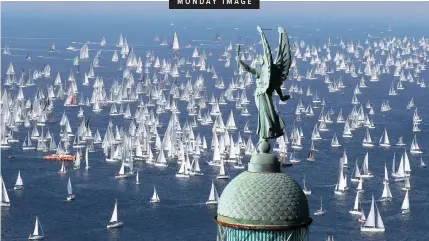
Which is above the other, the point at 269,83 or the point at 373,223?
the point at 269,83

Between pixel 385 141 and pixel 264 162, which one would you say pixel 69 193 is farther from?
pixel 264 162

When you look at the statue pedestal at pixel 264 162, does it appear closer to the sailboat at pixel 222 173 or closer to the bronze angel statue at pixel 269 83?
the bronze angel statue at pixel 269 83

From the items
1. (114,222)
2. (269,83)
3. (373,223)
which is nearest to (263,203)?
(269,83)

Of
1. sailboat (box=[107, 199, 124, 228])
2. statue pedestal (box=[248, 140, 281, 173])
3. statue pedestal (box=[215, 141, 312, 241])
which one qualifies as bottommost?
sailboat (box=[107, 199, 124, 228])

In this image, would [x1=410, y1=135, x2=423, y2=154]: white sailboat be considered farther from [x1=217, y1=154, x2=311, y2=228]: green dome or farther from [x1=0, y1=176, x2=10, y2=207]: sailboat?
[x1=217, y1=154, x2=311, y2=228]: green dome

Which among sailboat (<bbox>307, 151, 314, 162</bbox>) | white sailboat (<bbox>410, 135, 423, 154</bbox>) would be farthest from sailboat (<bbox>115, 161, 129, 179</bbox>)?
white sailboat (<bbox>410, 135, 423, 154</bbox>)

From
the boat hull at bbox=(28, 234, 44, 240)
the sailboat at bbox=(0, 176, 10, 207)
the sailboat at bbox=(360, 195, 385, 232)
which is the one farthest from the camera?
the sailboat at bbox=(0, 176, 10, 207)

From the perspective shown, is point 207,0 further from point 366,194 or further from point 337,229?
point 366,194

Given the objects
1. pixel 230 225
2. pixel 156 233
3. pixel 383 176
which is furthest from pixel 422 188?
pixel 230 225
